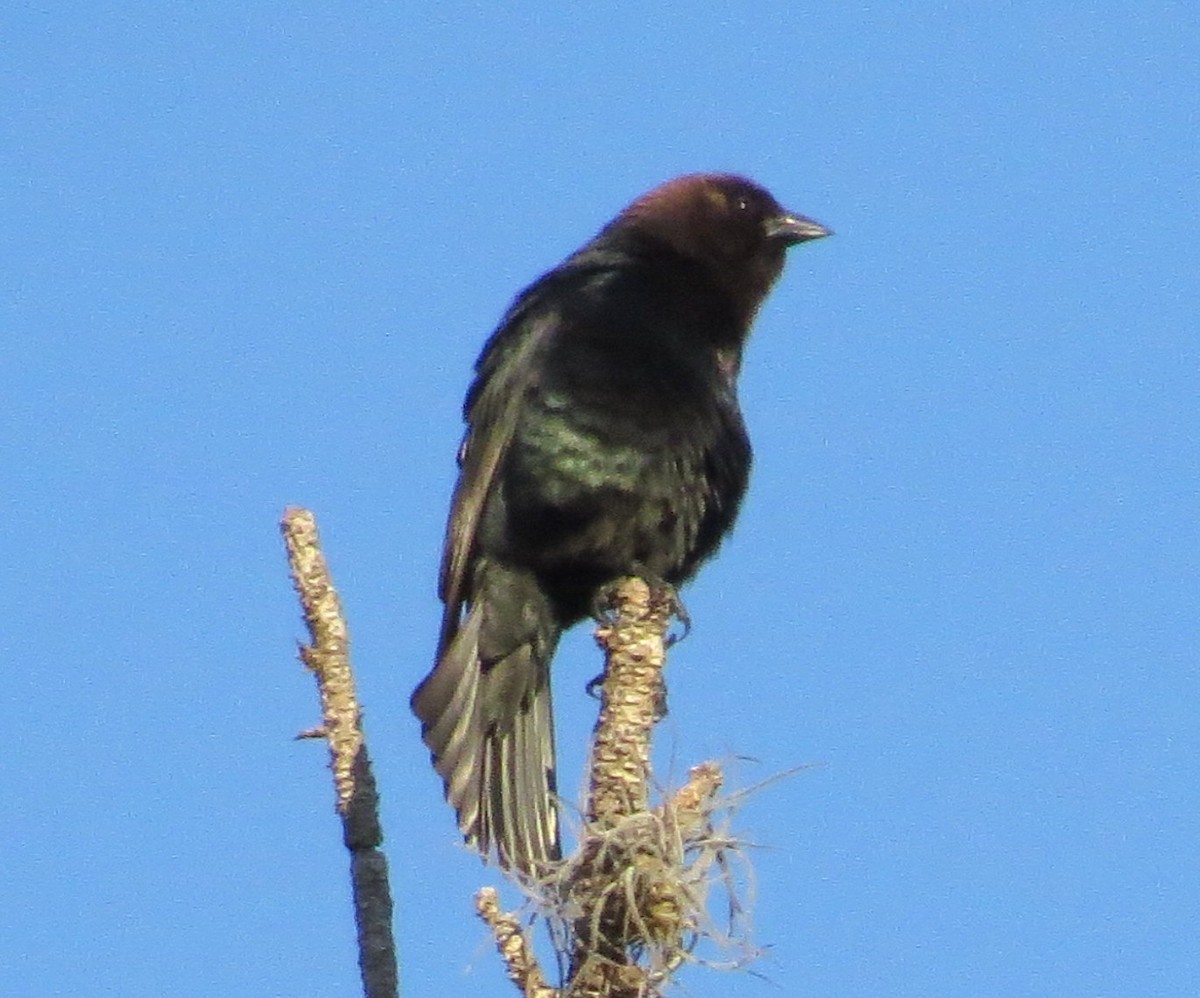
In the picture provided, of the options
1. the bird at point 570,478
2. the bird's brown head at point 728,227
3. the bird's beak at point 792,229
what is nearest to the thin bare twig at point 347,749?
the bird at point 570,478

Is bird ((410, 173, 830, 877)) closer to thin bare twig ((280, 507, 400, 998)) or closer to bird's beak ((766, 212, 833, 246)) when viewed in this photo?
bird's beak ((766, 212, 833, 246))

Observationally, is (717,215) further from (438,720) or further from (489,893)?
(489,893)

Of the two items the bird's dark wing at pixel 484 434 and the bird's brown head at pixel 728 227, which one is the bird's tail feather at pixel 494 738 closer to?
the bird's dark wing at pixel 484 434

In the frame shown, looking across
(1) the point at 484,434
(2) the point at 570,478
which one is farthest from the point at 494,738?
(1) the point at 484,434

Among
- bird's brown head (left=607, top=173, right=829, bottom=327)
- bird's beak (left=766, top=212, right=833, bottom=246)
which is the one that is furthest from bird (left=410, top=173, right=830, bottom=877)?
bird's beak (left=766, top=212, right=833, bottom=246)

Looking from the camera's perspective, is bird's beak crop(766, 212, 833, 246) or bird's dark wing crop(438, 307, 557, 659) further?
bird's beak crop(766, 212, 833, 246)

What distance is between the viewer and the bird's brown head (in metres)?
6.17

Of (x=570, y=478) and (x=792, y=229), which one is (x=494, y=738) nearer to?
(x=570, y=478)

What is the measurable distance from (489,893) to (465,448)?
2.98m

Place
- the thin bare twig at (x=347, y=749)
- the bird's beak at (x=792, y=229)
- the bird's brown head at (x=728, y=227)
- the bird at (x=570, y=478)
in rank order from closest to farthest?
the thin bare twig at (x=347, y=749) < the bird at (x=570, y=478) < the bird's brown head at (x=728, y=227) < the bird's beak at (x=792, y=229)

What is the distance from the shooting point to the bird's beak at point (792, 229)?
6617 millimetres

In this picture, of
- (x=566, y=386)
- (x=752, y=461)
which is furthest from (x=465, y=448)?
(x=752, y=461)

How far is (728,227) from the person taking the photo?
21.3 feet

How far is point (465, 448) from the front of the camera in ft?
18.1
